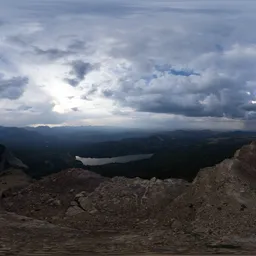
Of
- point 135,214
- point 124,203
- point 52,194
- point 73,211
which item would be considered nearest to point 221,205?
point 135,214

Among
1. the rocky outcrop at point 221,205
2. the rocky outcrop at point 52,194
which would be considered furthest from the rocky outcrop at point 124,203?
the rocky outcrop at point 221,205

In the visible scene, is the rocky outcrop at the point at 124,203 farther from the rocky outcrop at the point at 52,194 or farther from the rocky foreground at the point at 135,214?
the rocky outcrop at the point at 52,194

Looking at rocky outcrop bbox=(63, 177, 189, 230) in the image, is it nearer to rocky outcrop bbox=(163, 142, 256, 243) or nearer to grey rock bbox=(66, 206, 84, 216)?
grey rock bbox=(66, 206, 84, 216)

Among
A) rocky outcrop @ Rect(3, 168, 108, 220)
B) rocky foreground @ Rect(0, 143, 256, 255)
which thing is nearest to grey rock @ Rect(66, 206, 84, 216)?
rocky foreground @ Rect(0, 143, 256, 255)

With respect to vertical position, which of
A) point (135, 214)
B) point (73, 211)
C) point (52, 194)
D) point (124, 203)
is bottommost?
point (135, 214)

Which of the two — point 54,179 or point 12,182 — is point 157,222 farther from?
point 12,182

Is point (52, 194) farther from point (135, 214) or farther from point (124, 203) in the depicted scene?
point (135, 214)

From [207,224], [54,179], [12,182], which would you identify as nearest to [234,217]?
[207,224]
